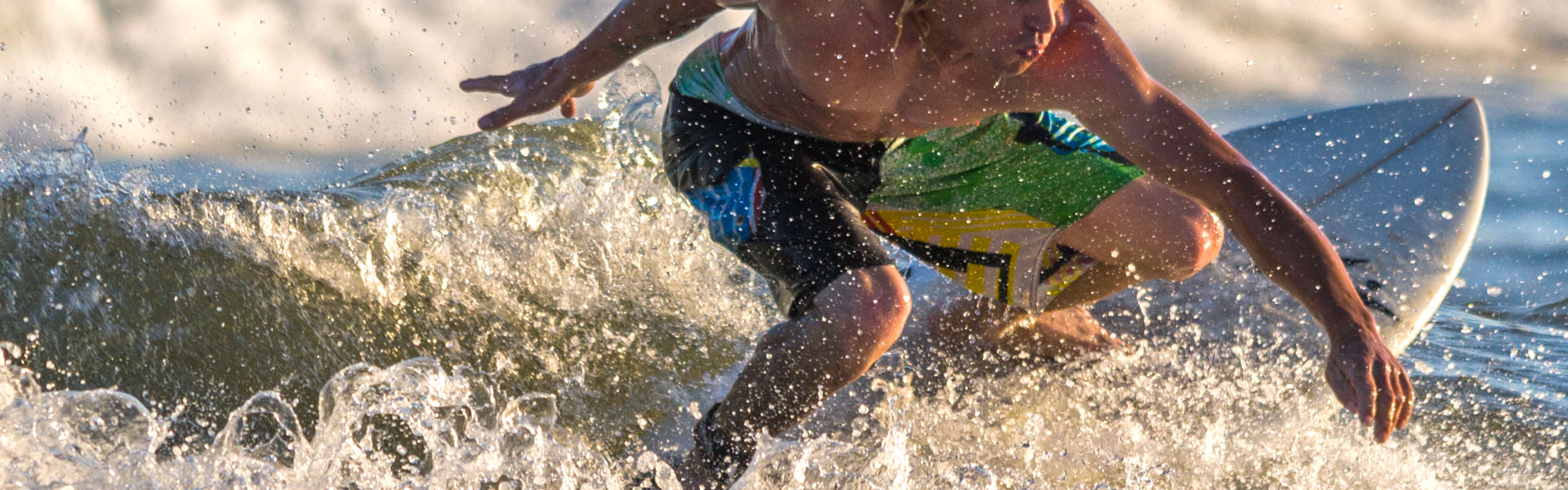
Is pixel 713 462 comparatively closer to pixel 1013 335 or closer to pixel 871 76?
pixel 871 76

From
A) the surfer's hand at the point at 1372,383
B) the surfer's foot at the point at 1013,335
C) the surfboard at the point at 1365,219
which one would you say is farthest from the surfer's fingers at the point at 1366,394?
the surfboard at the point at 1365,219

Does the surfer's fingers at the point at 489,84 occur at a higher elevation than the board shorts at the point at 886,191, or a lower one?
higher

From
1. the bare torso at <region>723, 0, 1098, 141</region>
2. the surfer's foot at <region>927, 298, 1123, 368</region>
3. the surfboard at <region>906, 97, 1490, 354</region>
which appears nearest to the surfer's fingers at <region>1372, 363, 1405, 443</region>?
the bare torso at <region>723, 0, 1098, 141</region>

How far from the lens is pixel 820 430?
2.14 m

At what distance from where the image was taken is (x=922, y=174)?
2.19m

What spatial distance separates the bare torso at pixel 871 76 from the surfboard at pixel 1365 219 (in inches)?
35.5

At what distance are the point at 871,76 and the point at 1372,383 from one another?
80 cm

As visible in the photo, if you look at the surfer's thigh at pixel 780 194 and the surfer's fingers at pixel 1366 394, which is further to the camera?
the surfer's thigh at pixel 780 194

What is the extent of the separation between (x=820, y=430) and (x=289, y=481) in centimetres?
97

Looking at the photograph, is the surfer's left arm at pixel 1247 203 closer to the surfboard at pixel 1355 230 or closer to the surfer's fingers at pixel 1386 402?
the surfer's fingers at pixel 1386 402

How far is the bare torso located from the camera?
1.64 metres

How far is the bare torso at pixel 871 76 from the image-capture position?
164cm

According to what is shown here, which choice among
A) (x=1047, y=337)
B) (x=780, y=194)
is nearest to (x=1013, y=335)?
(x=1047, y=337)

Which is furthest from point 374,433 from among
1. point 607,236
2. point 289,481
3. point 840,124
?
point 607,236
